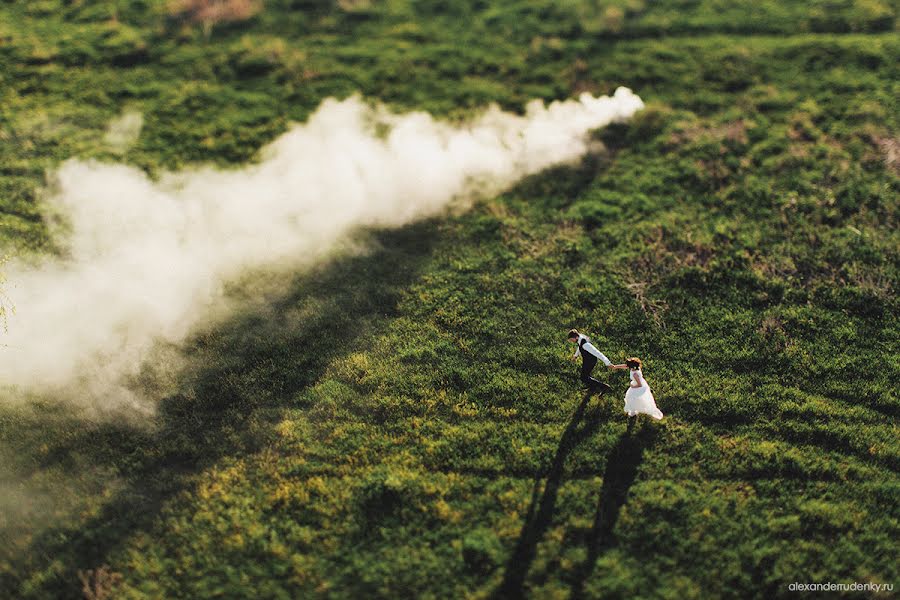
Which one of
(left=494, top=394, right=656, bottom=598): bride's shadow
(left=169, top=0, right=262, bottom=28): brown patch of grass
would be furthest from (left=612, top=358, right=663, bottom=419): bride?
(left=169, top=0, right=262, bottom=28): brown patch of grass

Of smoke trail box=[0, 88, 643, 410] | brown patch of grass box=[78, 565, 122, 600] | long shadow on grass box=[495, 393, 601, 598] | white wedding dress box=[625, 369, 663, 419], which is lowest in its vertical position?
brown patch of grass box=[78, 565, 122, 600]

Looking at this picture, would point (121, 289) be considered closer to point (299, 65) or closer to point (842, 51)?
point (299, 65)

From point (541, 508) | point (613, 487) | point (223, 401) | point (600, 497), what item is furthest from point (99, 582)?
point (613, 487)

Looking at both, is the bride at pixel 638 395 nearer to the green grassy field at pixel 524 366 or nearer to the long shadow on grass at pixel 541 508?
the green grassy field at pixel 524 366

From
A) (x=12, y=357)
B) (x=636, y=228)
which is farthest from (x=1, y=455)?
(x=636, y=228)

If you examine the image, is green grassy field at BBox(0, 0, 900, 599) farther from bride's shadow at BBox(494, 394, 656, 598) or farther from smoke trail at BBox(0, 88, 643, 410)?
smoke trail at BBox(0, 88, 643, 410)

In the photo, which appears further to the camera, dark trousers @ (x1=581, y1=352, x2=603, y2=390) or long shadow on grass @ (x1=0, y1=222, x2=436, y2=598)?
dark trousers @ (x1=581, y1=352, x2=603, y2=390)

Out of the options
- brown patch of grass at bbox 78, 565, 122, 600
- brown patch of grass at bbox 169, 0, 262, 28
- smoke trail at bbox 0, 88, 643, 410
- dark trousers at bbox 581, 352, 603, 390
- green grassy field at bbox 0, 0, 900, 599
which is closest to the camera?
brown patch of grass at bbox 78, 565, 122, 600
